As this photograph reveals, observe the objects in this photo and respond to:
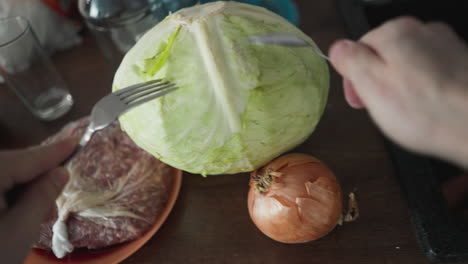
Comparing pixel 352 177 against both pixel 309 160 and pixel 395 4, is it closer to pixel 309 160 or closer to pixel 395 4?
pixel 309 160

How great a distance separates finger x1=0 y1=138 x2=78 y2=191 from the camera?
2.02ft

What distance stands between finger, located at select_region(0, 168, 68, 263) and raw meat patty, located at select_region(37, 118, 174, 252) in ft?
0.74

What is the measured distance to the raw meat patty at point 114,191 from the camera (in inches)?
33.9

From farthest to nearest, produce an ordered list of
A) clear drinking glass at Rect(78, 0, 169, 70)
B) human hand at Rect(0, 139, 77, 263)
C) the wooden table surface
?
1. clear drinking glass at Rect(78, 0, 169, 70)
2. the wooden table surface
3. human hand at Rect(0, 139, 77, 263)

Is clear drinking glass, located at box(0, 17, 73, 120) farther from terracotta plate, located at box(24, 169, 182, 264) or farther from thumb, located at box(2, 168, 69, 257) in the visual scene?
thumb, located at box(2, 168, 69, 257)

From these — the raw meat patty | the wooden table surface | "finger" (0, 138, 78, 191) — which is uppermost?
"finger" (0, 138, 78, 191)

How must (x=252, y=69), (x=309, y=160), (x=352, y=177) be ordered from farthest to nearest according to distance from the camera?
(x=352, y=177) → (x=309, y=160) → (x=252, y=69)

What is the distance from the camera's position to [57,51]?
143 cm

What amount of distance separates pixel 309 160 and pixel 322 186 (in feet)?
0.25

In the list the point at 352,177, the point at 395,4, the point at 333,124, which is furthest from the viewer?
the point at 395,4

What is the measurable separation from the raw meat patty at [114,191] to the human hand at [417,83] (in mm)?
564

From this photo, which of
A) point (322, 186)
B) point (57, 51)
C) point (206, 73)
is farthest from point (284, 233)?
point (57, 51)

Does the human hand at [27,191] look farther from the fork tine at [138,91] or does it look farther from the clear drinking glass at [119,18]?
the clear drinking glass at [119,18]

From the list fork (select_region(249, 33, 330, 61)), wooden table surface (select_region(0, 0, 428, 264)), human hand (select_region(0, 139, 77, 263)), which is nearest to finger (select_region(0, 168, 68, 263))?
human hand (select_region(0, 139, 77, 263))
